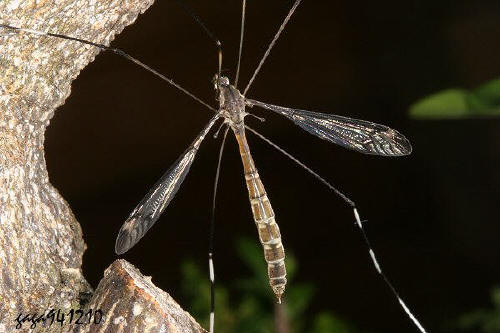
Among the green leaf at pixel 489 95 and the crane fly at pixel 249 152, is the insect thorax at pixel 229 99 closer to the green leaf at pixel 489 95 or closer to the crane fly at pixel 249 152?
the crane fly at pixel 249 152

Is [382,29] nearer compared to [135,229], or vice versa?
[135,229]

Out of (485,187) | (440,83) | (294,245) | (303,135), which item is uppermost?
(440,83)

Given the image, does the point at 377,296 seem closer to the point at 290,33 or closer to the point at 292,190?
the point at 292,190

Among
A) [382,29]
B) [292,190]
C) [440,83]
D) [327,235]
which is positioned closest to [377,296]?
[327,235]

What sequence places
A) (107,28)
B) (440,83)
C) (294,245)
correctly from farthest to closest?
(294,245) < (440,83) < (107,28)

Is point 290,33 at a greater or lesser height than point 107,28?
greater
